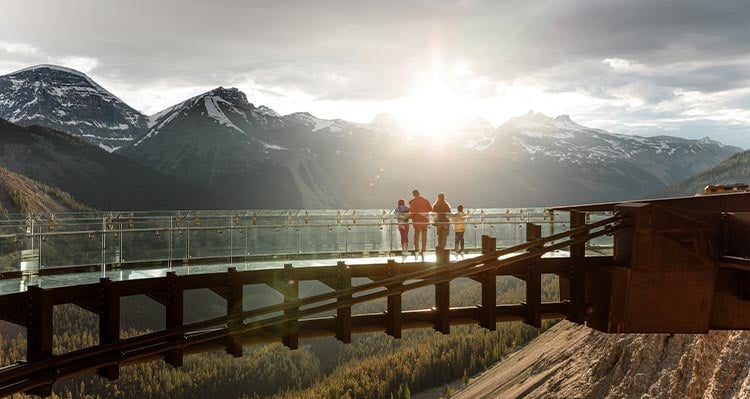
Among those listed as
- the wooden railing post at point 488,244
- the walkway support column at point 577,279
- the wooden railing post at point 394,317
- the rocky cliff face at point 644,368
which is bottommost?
the rocky cliff face at point 644,368

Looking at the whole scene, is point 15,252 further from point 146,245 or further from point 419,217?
point 419,217

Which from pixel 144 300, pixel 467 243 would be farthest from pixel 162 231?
pixel 144 300

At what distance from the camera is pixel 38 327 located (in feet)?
44.6

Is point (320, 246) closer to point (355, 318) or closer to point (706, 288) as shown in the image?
point (355, 318)

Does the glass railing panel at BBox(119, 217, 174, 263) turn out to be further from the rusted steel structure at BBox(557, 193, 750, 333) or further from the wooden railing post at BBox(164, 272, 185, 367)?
the rusted steel structure at BBox(557, 193, 750, 333)

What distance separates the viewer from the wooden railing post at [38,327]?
1339cm

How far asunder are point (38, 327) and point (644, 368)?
30.7 meters

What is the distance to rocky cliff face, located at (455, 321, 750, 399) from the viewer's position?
86.7 feet

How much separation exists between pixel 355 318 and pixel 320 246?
6515 mm

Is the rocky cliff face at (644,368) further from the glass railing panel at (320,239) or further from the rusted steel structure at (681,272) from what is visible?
the glass railing panel at (320,239)

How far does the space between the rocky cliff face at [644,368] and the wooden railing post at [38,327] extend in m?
23.8

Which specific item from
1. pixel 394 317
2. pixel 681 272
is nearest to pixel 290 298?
pixel 394 317

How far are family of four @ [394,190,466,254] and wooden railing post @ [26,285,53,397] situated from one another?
38.3 ft

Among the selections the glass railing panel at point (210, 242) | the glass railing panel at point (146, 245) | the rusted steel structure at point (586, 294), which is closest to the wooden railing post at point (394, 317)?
the rusted steel structure at point (586, 294)
